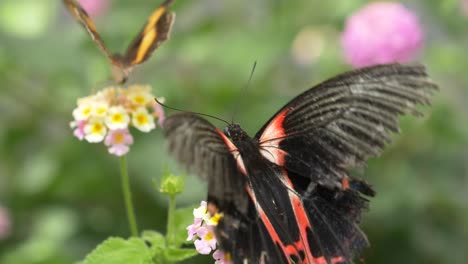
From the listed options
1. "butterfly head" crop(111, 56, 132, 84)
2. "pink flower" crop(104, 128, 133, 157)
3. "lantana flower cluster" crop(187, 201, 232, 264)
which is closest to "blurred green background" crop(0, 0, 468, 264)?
"butterfly head" crop(111, 56, 132, 84)

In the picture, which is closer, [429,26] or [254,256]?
A: [254,256]

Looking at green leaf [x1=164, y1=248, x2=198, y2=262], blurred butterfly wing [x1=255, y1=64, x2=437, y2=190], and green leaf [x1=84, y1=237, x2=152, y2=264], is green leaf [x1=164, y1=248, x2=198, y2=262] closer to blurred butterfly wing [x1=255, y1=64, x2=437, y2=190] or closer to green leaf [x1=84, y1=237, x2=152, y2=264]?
green leaf [x1=84, y1=237, x2=152, y2=264]

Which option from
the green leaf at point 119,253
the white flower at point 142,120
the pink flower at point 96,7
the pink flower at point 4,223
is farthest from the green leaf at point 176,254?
the pink flower at point 96,7

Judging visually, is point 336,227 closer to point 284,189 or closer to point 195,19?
point 284,189

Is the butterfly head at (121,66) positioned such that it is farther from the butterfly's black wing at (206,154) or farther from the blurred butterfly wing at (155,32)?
the butterfly's black wing at (206,154)

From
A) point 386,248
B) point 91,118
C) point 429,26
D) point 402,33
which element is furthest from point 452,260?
point 91,118
